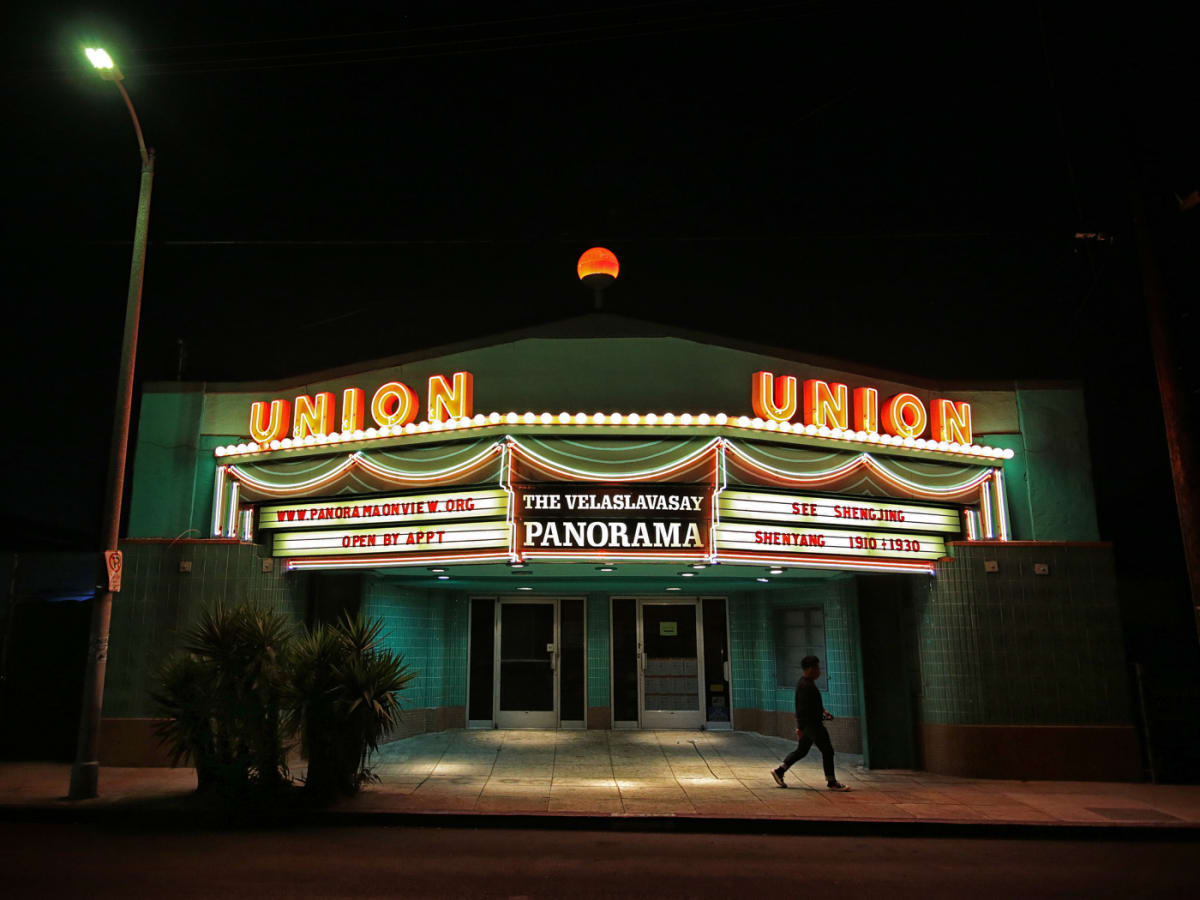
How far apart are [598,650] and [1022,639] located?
7698 mm

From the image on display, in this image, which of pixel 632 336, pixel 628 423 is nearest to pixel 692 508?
pixel 628 423

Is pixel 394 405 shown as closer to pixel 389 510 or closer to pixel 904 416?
pixel 389 510

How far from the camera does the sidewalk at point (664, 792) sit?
9.75m

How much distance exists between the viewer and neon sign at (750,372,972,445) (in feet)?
40.8

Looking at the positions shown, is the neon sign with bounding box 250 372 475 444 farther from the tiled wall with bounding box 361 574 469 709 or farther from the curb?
the curb

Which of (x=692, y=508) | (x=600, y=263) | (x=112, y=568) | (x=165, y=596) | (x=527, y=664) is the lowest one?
(x=527, y=664)

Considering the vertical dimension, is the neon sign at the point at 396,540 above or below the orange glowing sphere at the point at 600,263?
below

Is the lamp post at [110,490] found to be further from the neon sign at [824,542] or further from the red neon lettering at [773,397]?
the red neon lettering at [773,397]

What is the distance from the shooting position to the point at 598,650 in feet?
55.8

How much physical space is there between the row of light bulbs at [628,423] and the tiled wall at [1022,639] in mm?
1624

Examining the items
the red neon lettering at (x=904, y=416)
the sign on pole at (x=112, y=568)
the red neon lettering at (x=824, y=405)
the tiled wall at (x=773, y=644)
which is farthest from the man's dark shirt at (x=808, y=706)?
the sign on pole at (x=112, y=568)

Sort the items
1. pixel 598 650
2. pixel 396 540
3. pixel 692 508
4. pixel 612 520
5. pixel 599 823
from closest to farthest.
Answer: pixel 599 823, pixel 612 520, pixel 692 508, pixel 396 540, pixel 598 650

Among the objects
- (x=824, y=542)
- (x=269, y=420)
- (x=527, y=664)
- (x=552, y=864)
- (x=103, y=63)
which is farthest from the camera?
(x=527, y=664)

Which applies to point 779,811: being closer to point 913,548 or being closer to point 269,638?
point 913,548
